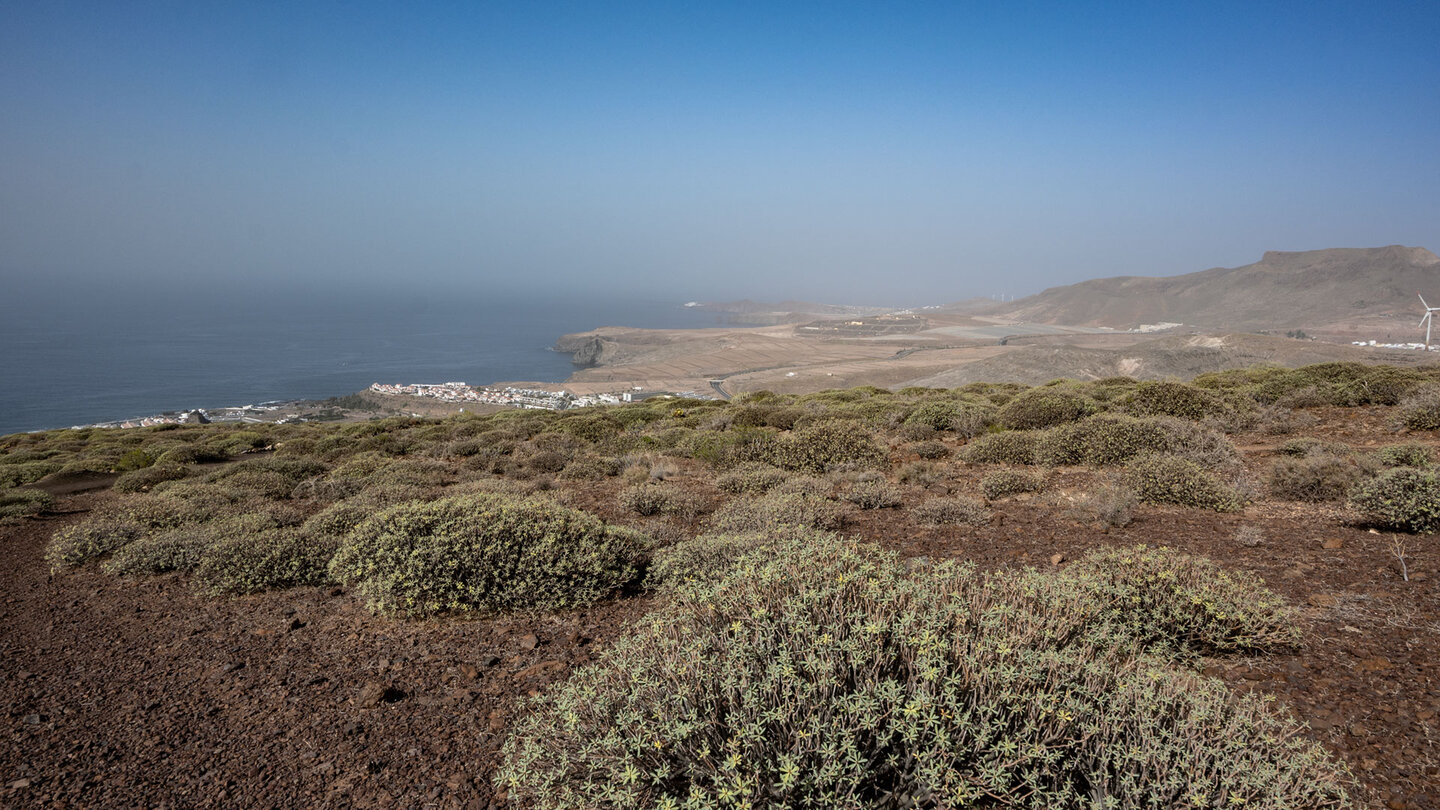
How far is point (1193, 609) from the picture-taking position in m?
3.87

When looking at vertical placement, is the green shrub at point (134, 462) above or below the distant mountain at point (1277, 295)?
below

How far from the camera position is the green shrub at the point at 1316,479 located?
276 inches

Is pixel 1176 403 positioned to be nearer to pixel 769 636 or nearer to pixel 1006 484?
pixel 1006 484

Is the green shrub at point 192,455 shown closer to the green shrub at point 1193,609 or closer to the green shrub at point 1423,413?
the green shrub at point 1193,609

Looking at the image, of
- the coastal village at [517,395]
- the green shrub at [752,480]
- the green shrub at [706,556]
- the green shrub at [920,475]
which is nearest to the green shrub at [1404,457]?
the green shrub at [920,475]

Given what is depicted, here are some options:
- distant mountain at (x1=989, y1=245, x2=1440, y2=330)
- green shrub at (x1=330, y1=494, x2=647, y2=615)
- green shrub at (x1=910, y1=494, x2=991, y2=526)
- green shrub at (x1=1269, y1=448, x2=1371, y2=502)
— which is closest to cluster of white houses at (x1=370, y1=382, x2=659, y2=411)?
green shrub at (x1=330, y1=494, x2=647, y2=615)

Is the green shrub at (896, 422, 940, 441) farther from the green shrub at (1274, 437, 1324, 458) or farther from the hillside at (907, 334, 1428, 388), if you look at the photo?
the hillside at (907, 334, 1428, 388)

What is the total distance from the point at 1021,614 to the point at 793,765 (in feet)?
4.96

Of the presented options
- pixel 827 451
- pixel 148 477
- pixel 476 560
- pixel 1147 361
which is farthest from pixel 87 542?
pixel 1147 361

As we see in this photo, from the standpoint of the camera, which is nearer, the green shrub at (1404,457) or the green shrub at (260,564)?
the green shrub at (260,564)

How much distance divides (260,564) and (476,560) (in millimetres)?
2418

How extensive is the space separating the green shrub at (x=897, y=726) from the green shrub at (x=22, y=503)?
1131 centimetres

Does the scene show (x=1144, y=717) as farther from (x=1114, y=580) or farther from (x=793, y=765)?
(x=1114, y=580)

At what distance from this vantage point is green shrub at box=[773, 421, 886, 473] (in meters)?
10.0
